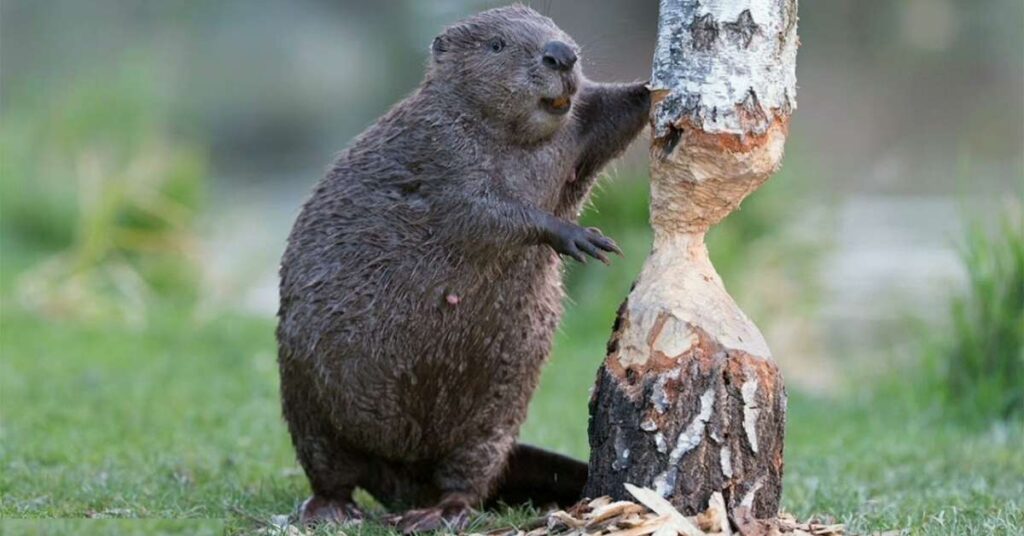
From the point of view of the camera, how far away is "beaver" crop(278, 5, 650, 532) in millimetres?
5078

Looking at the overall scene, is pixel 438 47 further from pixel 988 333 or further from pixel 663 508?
pixel 988 333

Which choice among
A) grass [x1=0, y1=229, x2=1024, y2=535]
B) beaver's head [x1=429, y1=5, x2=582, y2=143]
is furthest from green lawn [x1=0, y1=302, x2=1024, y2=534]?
beaver's head [x1=429, y1=5, x2=582, y2=143]

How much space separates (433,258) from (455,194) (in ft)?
0.76

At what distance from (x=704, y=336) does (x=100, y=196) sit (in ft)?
25.3

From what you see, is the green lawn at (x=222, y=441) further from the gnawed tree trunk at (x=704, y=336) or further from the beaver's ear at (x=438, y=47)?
the beaver's ear at (x=438, y=47)

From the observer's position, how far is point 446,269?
5094 mm

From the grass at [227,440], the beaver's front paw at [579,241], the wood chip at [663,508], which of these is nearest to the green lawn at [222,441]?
the grass at [227,440]

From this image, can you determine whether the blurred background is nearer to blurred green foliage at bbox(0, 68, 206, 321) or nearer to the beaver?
blurred green foliage at bbox(0, 68, 206, 321)

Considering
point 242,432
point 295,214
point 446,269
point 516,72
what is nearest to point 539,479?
point 446,269

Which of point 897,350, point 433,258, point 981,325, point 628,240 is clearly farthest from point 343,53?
point 433,258

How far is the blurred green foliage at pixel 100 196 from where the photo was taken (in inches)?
438

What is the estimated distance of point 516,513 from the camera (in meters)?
5.23

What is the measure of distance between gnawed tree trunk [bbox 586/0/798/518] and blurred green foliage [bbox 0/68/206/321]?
6705 mm

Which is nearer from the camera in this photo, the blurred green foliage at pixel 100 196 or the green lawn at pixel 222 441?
the green lawn at pixel 222 441
